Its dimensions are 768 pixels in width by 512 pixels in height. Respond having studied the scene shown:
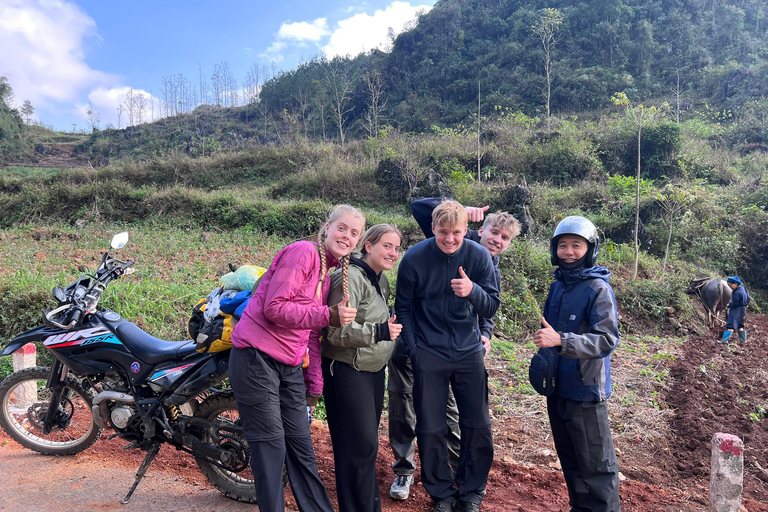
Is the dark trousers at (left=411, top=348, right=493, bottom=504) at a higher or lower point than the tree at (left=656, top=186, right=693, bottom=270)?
lower

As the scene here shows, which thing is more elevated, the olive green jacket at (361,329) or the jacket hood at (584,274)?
the jacket hood at (584,274)

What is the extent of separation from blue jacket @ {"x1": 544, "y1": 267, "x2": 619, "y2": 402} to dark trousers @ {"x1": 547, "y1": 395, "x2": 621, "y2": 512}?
8cm

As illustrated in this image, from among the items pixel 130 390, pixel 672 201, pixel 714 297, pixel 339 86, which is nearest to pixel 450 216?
pixel 130 390

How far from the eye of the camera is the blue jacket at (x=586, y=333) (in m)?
2.32

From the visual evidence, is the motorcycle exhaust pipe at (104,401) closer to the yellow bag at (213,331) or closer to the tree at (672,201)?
the yellow bag at (213,331)

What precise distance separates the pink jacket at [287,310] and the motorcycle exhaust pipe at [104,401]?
1.15m

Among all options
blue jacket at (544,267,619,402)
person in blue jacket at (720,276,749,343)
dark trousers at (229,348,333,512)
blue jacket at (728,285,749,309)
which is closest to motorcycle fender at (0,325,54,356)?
dark trousers at (229,348,333,512)

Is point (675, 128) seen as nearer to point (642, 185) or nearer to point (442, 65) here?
point (642, 185)

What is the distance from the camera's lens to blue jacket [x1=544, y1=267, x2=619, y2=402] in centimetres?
232

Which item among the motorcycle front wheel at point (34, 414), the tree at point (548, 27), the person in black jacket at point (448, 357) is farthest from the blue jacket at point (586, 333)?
the tree at point (548, 27)

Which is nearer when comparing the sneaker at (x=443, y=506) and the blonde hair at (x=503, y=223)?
the sneaker at (x=443, y=506)

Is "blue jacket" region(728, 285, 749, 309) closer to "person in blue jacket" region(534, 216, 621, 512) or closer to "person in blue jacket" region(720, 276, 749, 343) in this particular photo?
"person in blue jacket" region(720, 276, 749, 343)

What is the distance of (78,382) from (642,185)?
14.4 metres

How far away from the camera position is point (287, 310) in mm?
2232
